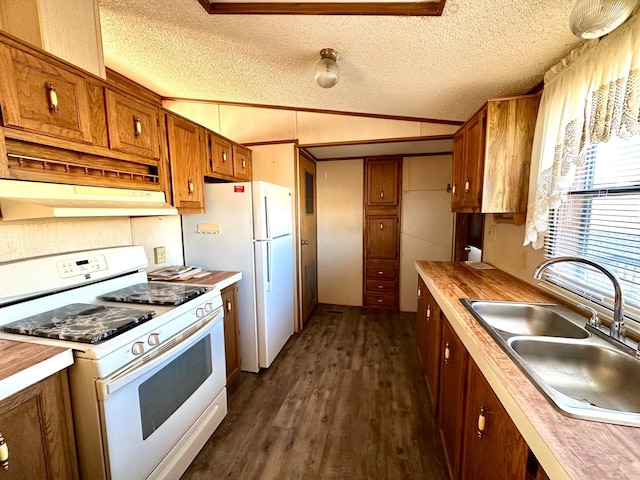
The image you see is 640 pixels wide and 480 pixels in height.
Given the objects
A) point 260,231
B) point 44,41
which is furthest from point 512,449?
point 44,41

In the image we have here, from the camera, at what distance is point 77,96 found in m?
1.23

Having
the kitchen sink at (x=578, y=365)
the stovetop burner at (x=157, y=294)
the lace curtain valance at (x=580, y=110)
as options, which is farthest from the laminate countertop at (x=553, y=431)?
the stovetop burner at (x=157, y=294)

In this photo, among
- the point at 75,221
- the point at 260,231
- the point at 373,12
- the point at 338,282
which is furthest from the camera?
the point at 338,282

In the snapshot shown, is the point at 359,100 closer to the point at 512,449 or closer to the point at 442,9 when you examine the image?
the point at 442,9

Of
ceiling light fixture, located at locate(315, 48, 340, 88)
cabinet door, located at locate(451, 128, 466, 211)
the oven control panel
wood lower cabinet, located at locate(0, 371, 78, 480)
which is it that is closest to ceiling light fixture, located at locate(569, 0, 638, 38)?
ceiling light fixture, located at locate(315, 48, 340, 88)

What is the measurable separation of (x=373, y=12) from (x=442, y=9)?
0.92ft

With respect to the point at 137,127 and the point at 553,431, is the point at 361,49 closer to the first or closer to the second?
the point at 137,127

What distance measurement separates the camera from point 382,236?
3.74 meters

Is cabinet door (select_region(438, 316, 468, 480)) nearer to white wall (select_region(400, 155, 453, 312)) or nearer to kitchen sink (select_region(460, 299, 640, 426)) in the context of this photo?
kitchen sink (select_region(460, 299, 640, 426))

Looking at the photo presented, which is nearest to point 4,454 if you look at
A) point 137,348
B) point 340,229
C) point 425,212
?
point 137,348

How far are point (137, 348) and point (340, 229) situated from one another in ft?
9.89

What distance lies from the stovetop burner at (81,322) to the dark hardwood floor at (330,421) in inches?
38.8

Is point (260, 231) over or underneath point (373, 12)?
underneath

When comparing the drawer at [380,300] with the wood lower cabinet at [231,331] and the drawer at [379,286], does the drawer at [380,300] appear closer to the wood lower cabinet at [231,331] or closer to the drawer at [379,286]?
the drawer at [379,286]
